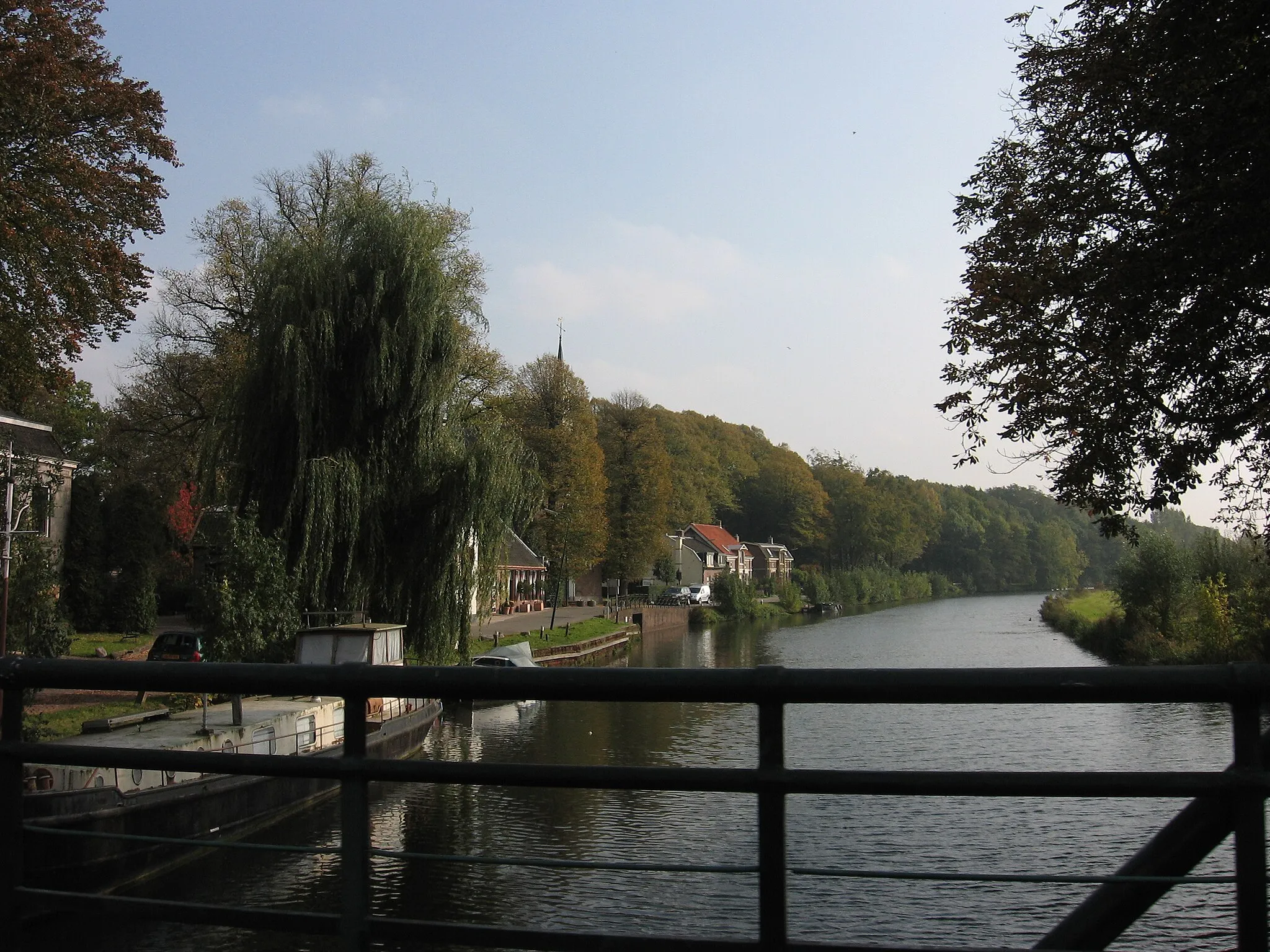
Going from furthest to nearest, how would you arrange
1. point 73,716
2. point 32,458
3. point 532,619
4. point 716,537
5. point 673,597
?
point 716,537 < point 673,597 < point 532,619 < point 32,458 < point 73,716

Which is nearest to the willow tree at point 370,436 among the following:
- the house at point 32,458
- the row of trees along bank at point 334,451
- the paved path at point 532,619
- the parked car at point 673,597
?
the row of trees along bank at point 334,451

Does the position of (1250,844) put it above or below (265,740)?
above

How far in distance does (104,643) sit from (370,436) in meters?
13.4

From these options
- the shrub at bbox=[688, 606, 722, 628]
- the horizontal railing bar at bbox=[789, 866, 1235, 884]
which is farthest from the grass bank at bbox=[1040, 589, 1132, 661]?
the horizontal railing bar at bbox=[789, 866, 1235, 884]

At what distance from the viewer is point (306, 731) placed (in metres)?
20.0

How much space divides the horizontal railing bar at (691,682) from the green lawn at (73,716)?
1374 cm

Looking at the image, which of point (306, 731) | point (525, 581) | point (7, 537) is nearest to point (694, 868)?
point (306, 731)

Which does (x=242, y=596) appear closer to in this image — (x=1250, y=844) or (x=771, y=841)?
(x=771, y=841)

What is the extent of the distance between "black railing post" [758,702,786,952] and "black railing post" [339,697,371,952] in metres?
0.89

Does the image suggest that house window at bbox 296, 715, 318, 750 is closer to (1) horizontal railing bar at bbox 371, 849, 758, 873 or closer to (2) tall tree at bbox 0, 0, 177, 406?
(2) tall tree at bbox 0, 0, 177, 406

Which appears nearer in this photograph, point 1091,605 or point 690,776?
point 690,776

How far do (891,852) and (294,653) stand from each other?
45.9 ft

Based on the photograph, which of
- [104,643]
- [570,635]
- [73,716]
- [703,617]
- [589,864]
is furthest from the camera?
[703,617]

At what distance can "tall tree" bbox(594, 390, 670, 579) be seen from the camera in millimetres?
69500
